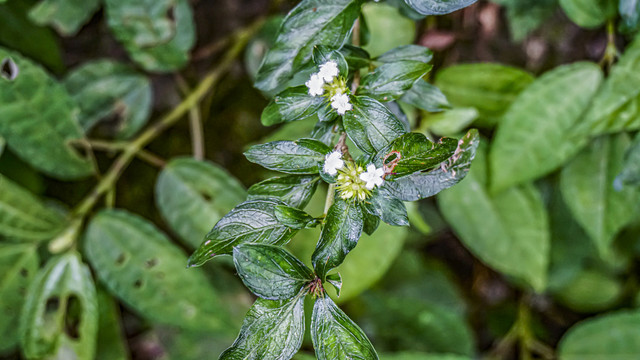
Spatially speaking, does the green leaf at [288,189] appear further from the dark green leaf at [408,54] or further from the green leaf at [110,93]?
the green leaf at [110,93]

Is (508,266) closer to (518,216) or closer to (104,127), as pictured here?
(518,216)

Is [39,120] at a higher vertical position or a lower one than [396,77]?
lower

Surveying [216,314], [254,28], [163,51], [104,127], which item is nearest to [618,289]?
[216,314]

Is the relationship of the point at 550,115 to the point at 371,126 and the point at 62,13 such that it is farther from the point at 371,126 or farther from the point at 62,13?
the point at 62,13

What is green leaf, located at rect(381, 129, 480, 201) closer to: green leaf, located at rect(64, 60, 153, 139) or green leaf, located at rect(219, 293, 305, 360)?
green leaf, located at rect(219, 293, 305, 360)

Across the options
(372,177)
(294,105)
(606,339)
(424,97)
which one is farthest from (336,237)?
(606,339)

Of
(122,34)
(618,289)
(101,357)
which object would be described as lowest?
(618,289)

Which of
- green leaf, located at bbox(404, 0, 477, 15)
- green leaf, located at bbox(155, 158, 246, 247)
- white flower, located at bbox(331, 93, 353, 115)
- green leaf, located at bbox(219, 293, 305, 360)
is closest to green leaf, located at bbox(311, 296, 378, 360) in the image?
green leaf, located at bbox(219, 293, 305, 360)
